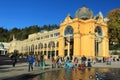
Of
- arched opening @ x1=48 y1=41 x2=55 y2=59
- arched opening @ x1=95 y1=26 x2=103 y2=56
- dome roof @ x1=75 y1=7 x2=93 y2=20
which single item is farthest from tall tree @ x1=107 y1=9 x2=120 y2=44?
arched opening @ x1=48 y1=41 x2=55 y2=59

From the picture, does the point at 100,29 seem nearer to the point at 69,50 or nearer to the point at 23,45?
the point at 69,50

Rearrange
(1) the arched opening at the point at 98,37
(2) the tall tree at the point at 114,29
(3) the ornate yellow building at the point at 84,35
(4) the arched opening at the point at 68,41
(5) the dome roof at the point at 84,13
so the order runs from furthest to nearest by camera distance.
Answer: (5) the dome roof at the point at 84,13 < (4) the arched opening at the point at 68,41 < (1) the arched opening at the point at 98,37 < (2) the tall tree at the point at 114,29 < (3) the ornate yellow building at the point at 84,35

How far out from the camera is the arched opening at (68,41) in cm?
6354

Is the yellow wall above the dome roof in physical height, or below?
below

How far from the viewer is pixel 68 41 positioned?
214 feet

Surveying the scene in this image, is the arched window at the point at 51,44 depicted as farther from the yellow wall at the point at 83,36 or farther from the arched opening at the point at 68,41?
the yellow wall at the point at 83,36

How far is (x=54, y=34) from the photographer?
80812 mm

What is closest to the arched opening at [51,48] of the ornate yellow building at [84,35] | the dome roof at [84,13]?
the ornate yellow building at [84,35]

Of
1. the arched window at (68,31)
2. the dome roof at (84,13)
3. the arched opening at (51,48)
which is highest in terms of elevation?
the dome roof at (84,13)


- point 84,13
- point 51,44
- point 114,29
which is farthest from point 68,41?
point 51,44

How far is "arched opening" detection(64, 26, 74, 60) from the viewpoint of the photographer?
63.5 m

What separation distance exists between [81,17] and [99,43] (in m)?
9.58

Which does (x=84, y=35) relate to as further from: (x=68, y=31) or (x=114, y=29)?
(x=114, y=29)

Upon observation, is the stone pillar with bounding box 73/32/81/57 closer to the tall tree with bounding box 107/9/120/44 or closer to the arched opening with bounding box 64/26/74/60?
the arched opening with bounding box 64/26/74/60
